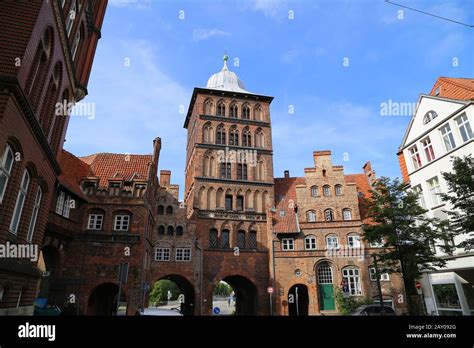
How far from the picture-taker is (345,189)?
33312 millimetres

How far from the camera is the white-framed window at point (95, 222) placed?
22750 mm

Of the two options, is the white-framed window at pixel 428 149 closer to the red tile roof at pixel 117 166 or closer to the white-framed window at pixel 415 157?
the white-framed window at pixel 415 157

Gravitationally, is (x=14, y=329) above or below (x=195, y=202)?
below

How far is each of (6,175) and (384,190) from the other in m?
19.8

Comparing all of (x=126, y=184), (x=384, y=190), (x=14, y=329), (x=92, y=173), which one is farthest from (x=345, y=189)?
(x=14, y=329)

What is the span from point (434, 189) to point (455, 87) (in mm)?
7636

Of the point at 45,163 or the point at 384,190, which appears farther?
the point at 384,190

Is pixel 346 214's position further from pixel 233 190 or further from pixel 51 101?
pixel 51 101

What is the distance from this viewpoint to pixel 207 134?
38.8 m

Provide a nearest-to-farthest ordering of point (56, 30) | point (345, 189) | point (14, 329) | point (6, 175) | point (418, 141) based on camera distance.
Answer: point (14, 329)
point (6, 175)
point (56, 30)
point (418, 141)
point (345, 189)

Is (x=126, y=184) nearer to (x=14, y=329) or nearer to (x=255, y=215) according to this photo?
(x=255, y=215)

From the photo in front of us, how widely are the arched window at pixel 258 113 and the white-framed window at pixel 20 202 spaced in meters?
32.6

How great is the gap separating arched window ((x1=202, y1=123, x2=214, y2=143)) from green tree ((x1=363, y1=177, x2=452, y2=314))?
22.6 m

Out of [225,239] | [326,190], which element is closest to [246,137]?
[326,190]
